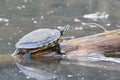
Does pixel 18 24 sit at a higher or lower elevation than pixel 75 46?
lower

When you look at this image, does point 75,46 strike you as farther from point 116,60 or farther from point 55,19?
point 55,19

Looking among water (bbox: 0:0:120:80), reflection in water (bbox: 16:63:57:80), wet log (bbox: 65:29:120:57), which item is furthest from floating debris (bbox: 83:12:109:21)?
reflection in water (bbox: 16:63:57:80)

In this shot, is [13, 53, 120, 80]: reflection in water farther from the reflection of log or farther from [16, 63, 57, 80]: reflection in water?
the reflection of log

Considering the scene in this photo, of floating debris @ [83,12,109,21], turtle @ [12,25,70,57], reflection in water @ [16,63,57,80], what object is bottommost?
floating debris @ [83,12,109,21]

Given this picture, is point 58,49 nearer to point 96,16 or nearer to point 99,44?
point 99,44

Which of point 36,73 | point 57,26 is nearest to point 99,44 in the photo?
point 36,73

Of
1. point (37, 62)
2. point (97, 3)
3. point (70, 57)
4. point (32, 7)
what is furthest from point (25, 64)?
point (97, 3)
